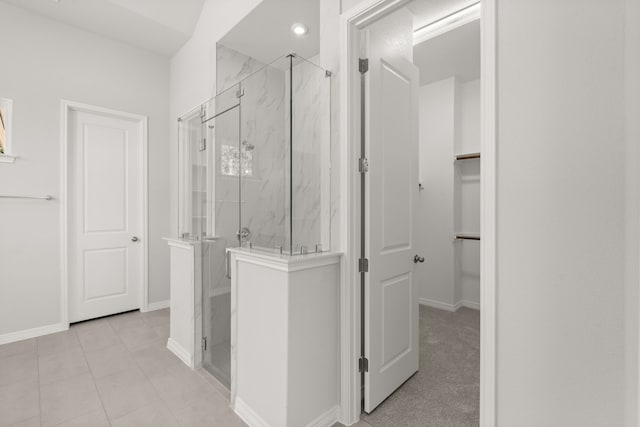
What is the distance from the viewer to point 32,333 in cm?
299

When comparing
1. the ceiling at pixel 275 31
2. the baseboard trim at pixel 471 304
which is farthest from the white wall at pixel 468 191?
the ceiling at pixel 275 31

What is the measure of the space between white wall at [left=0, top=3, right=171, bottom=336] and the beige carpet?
3.34 m

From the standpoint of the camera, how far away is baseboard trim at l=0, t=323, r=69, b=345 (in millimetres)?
2857

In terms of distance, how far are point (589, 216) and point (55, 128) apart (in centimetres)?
423

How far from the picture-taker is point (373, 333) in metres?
1.85

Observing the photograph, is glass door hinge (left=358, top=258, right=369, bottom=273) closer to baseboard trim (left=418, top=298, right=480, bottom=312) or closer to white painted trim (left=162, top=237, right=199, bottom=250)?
white painted trim (left=162, top=237, right=199, bottom=250)

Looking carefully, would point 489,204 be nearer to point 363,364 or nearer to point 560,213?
point 560,213

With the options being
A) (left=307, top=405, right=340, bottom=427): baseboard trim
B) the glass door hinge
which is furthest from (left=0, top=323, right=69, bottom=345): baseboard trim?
the glass door hinge

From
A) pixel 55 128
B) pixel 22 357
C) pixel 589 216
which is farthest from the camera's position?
pixel 55 128

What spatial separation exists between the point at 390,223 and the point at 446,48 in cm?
227

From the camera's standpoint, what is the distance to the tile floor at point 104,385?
1800 mm

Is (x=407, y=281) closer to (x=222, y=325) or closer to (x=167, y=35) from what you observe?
(x=222, y=325)

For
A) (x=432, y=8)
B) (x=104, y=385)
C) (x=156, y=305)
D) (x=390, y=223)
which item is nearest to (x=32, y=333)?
(x=156, y=305)

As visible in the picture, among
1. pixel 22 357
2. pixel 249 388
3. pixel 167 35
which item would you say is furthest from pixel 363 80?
pixel 22 357
